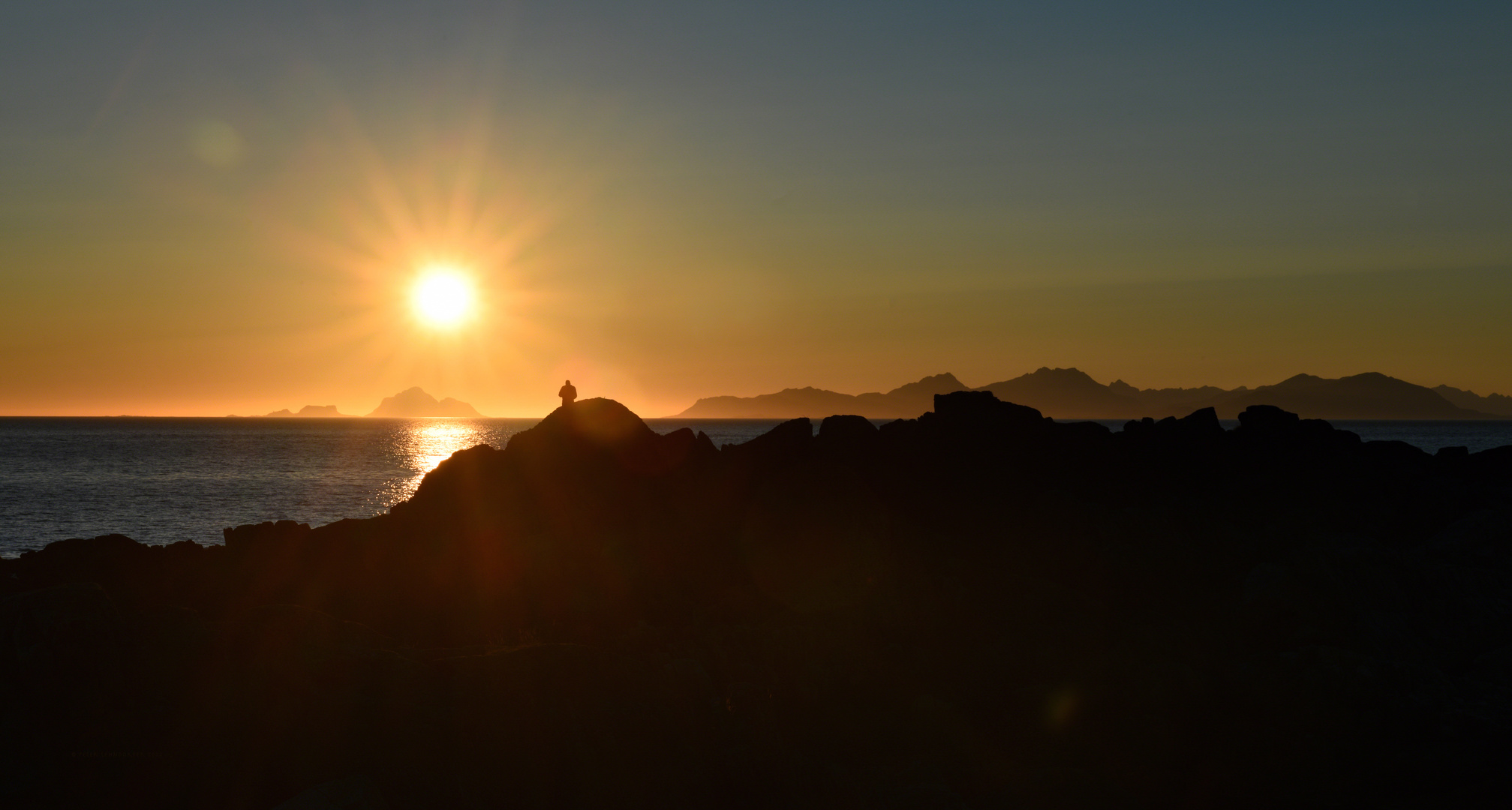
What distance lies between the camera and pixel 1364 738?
640 inches

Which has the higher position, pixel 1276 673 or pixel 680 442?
pixel 680 442

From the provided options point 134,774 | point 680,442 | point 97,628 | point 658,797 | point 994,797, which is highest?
point 680,442

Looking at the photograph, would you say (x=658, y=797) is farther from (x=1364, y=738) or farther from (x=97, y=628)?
(x=1364, y=738)

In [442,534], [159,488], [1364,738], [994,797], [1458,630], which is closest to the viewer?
[994,797]

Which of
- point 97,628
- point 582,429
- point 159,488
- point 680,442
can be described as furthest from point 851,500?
point 159,488

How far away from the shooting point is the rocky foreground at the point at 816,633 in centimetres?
1053

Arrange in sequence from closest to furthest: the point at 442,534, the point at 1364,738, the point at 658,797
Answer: the point at 658,797, the point at 1364,738, the point at 442,534

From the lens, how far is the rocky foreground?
10.5 m

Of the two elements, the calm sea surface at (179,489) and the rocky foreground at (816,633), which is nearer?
the rocky foreground at (816,633)

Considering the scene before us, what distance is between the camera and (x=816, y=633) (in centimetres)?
1847

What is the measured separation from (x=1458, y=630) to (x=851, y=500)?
45.9 feet

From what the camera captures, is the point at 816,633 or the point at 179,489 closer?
the point at 816,633

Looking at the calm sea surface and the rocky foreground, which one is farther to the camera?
the calm sea surface

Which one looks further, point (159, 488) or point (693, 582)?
point (159, 488)
